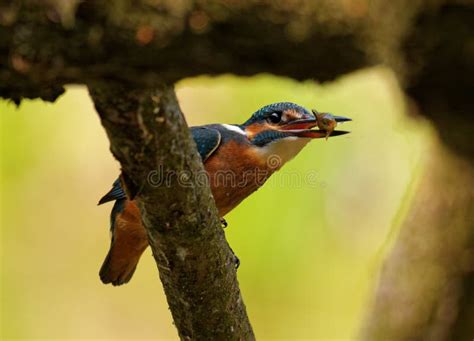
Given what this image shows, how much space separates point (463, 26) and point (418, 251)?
1179 mm

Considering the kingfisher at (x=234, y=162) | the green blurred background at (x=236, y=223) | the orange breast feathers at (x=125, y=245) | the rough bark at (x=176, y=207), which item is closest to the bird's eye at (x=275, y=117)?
the kingfisher at (x=234, y=162)

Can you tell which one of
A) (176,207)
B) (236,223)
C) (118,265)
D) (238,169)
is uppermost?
(236,223)

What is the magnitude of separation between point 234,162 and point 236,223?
1927mm

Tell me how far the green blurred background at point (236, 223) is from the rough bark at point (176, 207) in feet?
9.06

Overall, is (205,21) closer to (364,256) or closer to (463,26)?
(463,26)

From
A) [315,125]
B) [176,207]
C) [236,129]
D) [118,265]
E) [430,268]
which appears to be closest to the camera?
[430,268]

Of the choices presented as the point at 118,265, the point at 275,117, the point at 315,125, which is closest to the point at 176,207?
the point at 315,125

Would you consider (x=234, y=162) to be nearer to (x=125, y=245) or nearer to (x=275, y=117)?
(x=275, y=117)

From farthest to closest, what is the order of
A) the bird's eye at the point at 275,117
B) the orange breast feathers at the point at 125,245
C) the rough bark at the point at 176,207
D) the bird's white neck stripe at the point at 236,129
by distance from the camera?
the bird's white neck stripe at the point at 236,129, the bird's eye at the point at 275,117, the orange breast feathers at the point at 125,245, the rough bark at the point at 176,207

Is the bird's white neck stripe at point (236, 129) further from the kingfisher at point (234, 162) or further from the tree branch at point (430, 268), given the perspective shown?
the tree branch at point (430, 268)

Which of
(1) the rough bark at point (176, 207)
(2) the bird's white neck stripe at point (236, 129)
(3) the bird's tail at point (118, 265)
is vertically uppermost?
(2) the bird's white neck stripe at point (236, 129)

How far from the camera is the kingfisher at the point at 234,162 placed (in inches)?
169

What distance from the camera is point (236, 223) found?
635 centimetres

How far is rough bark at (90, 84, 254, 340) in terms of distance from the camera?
192 centimetres
